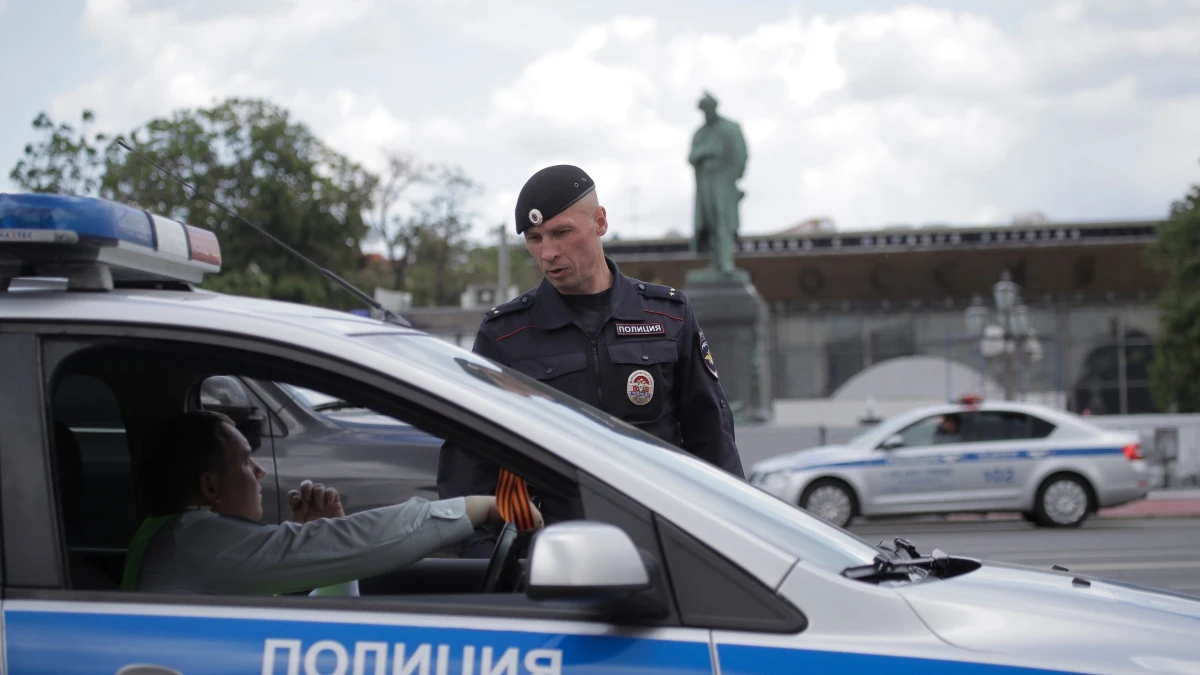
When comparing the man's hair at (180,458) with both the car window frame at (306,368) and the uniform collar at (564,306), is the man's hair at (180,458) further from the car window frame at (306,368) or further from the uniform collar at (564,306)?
the uniform collar at (564,306)

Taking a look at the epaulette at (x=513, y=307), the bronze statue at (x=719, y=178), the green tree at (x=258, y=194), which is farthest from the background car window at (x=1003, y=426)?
the green tree at (x=258, y=194)

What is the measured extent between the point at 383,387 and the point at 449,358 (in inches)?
12.3

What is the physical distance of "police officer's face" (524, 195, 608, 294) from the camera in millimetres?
3557

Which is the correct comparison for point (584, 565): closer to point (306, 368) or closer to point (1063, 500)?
point (306, 368)

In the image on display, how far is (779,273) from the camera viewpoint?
5503 cm

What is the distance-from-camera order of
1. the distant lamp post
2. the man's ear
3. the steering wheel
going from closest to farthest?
the steering wheel → the man's ear → the distant lamp post

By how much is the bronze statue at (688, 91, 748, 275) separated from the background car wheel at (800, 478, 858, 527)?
8.44 meters

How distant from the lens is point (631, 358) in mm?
3650

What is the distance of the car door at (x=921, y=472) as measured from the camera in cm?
1578

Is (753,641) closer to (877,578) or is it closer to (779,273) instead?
(877,578)

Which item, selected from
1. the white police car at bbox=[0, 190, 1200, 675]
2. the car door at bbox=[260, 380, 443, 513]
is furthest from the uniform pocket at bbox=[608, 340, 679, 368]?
the car door at bbox=[260, 380, 443, 513]

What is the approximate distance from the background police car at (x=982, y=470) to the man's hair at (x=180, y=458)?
13.3 metres

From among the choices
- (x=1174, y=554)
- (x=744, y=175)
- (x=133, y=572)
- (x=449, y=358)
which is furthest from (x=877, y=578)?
(x=744, y=175)

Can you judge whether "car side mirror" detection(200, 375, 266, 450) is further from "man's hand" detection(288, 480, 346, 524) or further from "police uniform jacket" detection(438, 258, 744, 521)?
"police uniform jacket" detection(438, 258, 744, 521)
